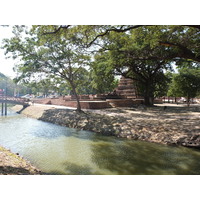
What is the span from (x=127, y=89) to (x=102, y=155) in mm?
21278

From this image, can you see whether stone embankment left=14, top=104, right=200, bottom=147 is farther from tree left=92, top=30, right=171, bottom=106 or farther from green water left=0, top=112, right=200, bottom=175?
tree left=92, top=30, right=171, bottom=106

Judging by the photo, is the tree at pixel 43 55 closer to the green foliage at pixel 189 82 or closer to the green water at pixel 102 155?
the green water at pixel 102 155

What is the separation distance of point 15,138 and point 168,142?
9601mm

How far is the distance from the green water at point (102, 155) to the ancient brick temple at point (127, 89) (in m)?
17.3

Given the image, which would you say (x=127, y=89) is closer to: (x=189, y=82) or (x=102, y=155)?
(x=189, y=82)

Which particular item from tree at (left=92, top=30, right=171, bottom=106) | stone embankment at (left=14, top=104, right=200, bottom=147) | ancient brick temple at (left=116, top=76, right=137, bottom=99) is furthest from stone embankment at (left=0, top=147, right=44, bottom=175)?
ancient brick temple at (left=116, top=76, right=137, bottom=99)

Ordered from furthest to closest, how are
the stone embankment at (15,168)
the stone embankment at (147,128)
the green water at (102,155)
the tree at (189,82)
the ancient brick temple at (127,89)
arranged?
1. the tree at (189,82)
2. the ancient brick temple at (127,89)
3. the stone embankment at (147,128)
4. the green water at (102,155)
5. the stone embankment at (15,168)

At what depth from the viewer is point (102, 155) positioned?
7848mm

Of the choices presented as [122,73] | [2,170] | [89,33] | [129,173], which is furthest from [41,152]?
[122,73]

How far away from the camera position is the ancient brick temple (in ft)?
89.4

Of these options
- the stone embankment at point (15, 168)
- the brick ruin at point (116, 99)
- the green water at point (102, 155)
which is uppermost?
the brick ruin at point (116, 99)

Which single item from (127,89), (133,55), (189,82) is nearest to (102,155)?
(133,55)

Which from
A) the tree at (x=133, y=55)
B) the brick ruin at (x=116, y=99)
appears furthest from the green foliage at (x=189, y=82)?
the brick ruin at (x=116, y=99)

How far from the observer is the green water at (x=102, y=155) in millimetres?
6293
